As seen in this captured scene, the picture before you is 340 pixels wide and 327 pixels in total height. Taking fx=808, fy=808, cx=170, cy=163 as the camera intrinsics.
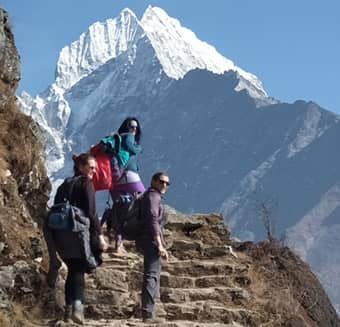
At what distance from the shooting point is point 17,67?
15.0 metres

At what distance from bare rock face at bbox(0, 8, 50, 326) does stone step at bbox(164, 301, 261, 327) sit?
1.88 m

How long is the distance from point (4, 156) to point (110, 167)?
1675mm

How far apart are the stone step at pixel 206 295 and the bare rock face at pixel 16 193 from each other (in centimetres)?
187

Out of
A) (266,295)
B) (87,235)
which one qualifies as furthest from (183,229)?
(87,235)

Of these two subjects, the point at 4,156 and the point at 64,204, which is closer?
the point at 64,204

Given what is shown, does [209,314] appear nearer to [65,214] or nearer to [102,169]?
[65,214]

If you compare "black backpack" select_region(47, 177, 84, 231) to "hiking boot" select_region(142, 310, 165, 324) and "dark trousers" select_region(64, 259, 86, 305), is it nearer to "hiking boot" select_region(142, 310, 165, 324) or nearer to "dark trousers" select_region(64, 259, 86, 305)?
"dark trousers" select_region(64, 259, 86, 305)

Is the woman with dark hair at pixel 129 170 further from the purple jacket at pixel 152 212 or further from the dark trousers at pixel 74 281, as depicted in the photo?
the dark trousers at pixel 74 281

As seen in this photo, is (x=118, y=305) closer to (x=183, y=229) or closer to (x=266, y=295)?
(x=266, y=295)

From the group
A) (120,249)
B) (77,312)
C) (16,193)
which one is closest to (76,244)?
(77,312)

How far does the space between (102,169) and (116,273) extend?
1.66 meters

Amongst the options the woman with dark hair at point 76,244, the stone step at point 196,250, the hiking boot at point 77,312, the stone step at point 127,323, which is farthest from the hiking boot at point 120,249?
the hiking boot at point 77,312

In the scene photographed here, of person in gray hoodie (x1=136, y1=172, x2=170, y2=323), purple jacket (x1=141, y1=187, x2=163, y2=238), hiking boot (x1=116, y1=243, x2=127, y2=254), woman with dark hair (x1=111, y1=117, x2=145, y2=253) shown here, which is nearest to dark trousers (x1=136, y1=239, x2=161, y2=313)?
person in gray hoodie (x1=136, y1=172, x2=170, y2=323)

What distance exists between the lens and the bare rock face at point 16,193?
31.3 feet
